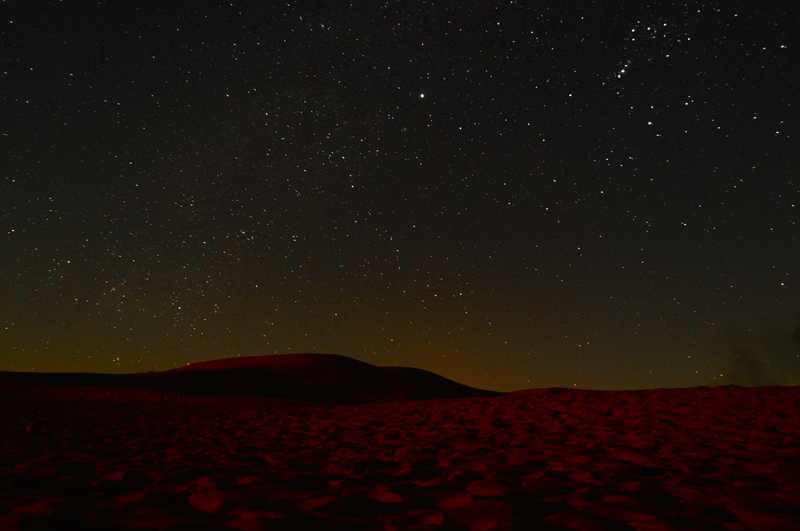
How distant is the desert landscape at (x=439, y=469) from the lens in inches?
91.1

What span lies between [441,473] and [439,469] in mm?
156

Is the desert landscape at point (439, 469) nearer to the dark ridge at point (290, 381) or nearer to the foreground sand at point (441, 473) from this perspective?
the foreground sand at point (441, 473)

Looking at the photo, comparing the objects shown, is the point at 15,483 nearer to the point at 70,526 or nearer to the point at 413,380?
the point at 70,526

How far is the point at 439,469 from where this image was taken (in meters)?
3.62

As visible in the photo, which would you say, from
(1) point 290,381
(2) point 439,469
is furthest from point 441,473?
(1) point 290,381

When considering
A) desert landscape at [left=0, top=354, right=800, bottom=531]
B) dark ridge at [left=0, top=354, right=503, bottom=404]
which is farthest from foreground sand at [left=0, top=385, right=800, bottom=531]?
dark ridge at [left=0, top=354, right=503, bottom=404]

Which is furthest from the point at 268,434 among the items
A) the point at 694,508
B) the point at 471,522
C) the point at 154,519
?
the point at 694,508

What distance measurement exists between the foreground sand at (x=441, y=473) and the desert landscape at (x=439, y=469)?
17 mm

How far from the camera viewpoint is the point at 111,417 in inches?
360

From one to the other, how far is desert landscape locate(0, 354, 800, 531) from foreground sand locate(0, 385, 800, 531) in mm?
17

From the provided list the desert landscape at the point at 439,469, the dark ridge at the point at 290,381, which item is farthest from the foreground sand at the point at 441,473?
the dark ridge at the point at 290,381

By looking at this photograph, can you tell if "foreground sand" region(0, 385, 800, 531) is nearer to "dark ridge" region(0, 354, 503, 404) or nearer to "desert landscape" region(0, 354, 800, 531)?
"desert landscape" region(0, 354, 800, 531)

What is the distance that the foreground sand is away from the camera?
90.9 inches

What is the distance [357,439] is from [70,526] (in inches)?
152
